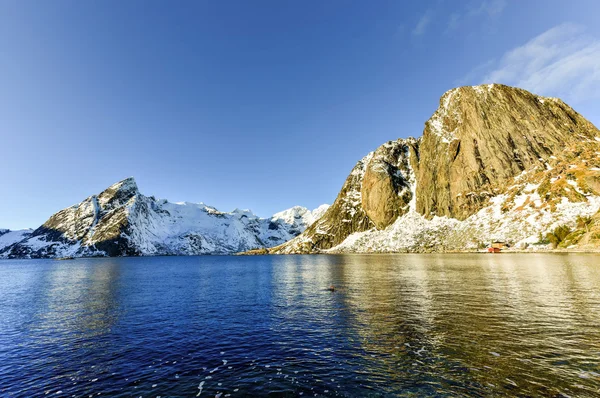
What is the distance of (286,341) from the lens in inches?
1077

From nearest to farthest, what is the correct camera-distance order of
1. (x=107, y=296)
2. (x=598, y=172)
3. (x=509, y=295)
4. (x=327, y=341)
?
(x=327, y=341) → (x=509, y=295) → (x=107, y=296) → (x=598, y=172)

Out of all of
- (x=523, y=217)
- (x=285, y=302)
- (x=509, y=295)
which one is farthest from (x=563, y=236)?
(x=285, y=302)

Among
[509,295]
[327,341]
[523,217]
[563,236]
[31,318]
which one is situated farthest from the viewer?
[523,217]

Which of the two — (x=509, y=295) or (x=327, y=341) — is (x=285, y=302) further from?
(x=509, y=295)

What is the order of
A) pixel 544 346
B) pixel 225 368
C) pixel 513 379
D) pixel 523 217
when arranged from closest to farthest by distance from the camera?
pixel 513 379, pixel 225 368, pixel 544 346, pixel 523 217

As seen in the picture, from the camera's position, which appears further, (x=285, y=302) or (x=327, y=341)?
(x=285, y=302)

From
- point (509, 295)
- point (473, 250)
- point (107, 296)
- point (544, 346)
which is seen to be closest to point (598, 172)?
point (473, 250)

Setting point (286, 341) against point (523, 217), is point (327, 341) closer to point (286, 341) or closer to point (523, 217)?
point (286, 341)

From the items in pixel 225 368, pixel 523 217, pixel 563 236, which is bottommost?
pixel 225 368

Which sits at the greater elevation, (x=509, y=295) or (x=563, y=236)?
(x=563, y=236)

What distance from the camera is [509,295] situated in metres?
45.0

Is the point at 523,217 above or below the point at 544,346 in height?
above

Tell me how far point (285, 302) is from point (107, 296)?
37.6 m

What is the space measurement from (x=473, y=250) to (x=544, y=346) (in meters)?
187
